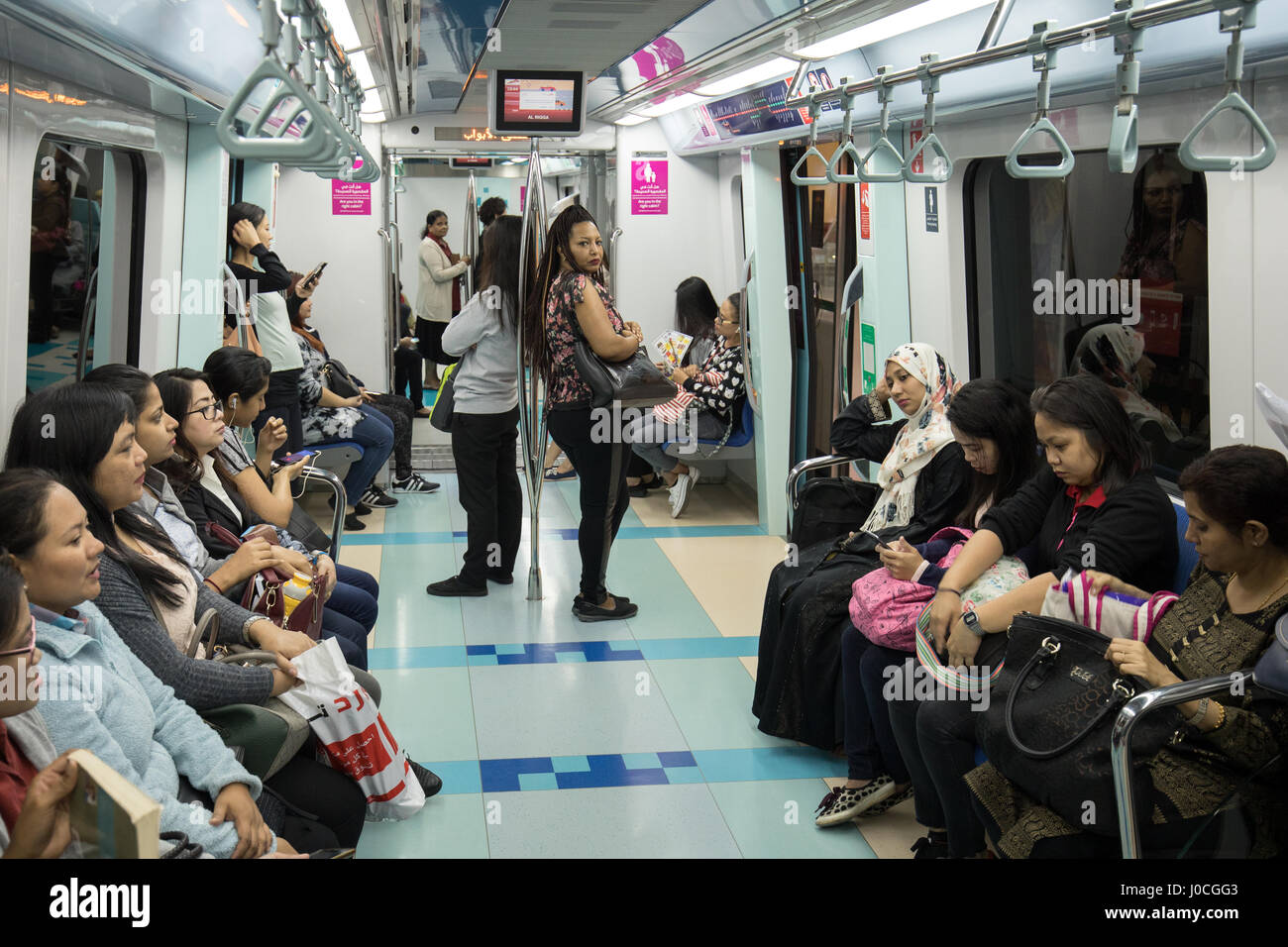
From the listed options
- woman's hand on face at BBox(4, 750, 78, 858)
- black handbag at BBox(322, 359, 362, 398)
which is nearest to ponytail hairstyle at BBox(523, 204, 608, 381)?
black handbag at BBox(322, 359, 362, 398)

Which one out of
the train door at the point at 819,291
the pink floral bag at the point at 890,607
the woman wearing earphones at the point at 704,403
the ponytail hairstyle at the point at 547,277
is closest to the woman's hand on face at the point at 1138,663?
the pink floral bag at the point at 890,607

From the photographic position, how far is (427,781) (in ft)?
13.1

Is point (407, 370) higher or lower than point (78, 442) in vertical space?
higher

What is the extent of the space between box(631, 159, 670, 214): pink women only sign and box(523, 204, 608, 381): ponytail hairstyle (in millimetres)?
3543

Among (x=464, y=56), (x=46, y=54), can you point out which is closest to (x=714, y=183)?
(x=464, y=56)

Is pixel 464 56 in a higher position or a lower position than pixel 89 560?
higher

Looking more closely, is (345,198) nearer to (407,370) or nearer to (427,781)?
(407,370)

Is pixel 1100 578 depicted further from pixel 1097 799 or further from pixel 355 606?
pixel 355 606

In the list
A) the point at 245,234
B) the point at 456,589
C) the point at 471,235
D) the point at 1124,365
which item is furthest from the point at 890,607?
the point at 471,235

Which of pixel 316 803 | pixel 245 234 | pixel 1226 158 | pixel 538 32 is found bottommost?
pixel 316 803

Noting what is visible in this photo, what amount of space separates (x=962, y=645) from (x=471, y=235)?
735 cm

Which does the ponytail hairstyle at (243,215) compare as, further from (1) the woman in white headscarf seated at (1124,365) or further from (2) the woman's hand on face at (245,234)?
(1) the woman in white headscarf seated at (1124,365)
